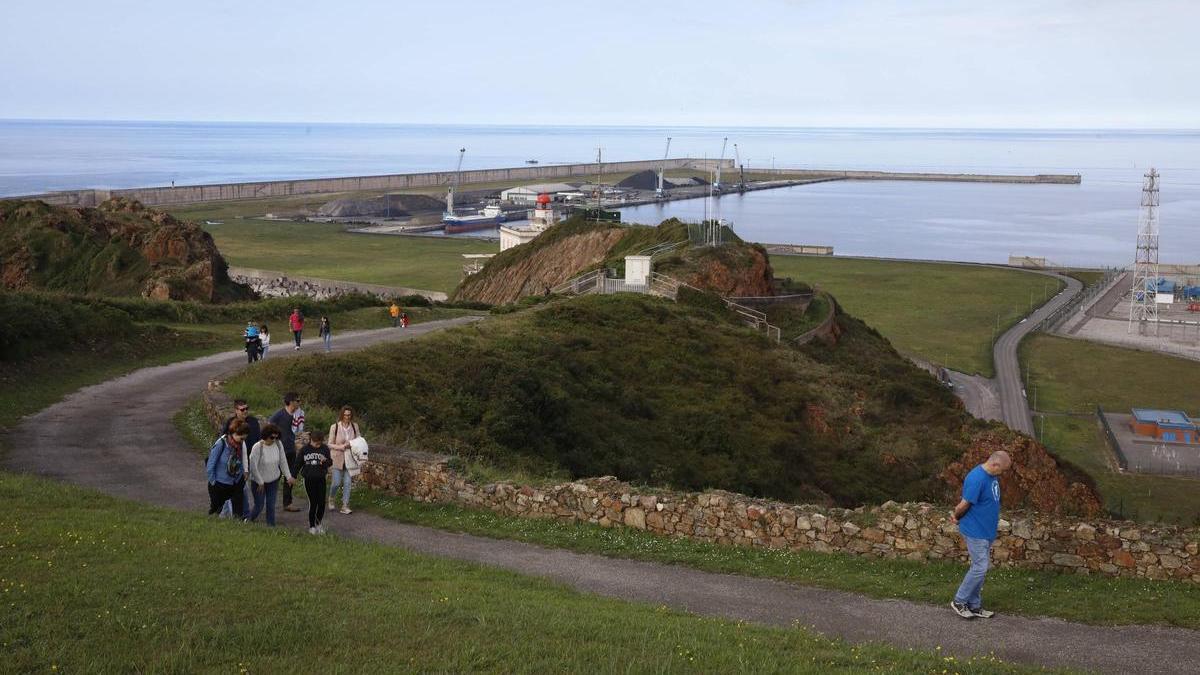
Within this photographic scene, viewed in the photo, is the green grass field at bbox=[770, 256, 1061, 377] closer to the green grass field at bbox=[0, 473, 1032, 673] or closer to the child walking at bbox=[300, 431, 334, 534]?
the child walking at bbox=[300, 431, 334, 534]

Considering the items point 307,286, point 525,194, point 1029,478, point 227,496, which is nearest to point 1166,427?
point 1029,478

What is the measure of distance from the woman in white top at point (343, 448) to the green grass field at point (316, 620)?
2211 millimetres

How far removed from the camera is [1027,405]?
40.8 meters

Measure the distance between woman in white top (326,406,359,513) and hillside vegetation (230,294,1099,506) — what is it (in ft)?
8.34

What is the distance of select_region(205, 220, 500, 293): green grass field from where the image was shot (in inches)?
2958

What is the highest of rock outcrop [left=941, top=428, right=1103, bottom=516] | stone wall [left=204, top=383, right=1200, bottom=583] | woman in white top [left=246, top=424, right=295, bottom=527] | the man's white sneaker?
woman in white top [left=246, top=424, right=295, bottom=527]

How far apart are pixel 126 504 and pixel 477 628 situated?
18.3 feet

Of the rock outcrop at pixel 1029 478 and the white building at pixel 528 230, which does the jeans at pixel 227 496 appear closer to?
the rock outcrop at pixel 1029 478

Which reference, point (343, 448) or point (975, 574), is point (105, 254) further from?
point (975, 574)

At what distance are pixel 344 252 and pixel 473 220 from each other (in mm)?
37321

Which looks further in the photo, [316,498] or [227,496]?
[316,498]

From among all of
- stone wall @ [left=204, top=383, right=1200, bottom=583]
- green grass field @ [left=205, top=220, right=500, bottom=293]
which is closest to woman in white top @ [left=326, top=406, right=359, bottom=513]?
stone wall @ [left=204, top=383, right=1200, bottom=583]

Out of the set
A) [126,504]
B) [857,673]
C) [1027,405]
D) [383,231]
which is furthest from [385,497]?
[383,231]

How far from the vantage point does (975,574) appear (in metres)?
8.74
